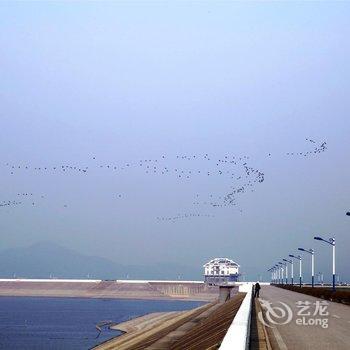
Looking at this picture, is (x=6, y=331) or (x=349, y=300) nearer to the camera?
(x=349, y=300)

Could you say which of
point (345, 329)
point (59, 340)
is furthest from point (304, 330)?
point (59, 340)

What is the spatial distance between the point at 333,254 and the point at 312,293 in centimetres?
511

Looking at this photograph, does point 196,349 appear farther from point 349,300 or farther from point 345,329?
point 349,300

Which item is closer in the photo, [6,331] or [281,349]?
[281,349]

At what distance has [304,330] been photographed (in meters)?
30.7

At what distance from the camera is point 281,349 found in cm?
2316

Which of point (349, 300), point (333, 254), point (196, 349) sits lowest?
point (196, 349)

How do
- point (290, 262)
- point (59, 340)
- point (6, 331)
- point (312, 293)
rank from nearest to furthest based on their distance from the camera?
1. point (312, 293)
2. point (59, 340)
3. point (6, 331)
4. point (290, 262)

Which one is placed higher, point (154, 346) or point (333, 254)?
point (333, 254)

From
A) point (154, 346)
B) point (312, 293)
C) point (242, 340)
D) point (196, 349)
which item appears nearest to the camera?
point (242, 340)

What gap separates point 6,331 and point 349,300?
8367cm

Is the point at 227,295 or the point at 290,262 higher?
the point at 290,262

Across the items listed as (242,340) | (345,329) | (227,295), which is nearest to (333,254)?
(227,295)

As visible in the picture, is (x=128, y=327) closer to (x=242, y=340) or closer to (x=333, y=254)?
(x=333, y=254)
